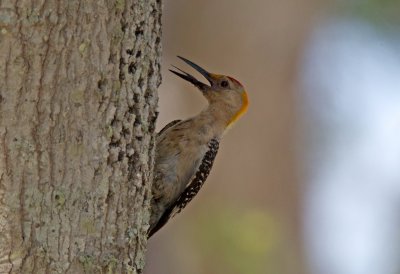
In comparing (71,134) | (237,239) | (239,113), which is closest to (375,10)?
(237,239)

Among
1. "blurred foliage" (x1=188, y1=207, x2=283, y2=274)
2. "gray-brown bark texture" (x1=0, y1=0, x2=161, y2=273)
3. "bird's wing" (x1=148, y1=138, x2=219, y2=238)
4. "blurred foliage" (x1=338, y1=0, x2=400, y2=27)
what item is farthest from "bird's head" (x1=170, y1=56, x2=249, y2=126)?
Result: "blurred foliage" (x1=338, y1=0, x2=400, y2=27)

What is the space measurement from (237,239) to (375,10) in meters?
3.21

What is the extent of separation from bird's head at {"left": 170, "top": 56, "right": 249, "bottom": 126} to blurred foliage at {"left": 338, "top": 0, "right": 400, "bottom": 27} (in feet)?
13.1

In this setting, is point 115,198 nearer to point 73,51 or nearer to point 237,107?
point 73,51

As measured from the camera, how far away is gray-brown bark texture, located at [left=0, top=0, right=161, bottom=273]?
2939 millimetres

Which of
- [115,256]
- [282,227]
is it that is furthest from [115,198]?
[282,227]

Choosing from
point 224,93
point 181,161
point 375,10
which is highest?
point 375,10

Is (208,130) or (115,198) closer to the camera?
(115,198)

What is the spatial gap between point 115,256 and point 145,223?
0.22m

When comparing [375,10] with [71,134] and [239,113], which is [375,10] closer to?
[239,113]

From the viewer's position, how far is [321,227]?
8320 millimetres

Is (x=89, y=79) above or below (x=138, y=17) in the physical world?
below

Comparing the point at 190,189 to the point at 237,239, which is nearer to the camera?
the point at 190,189

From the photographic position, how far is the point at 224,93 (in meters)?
5.21
